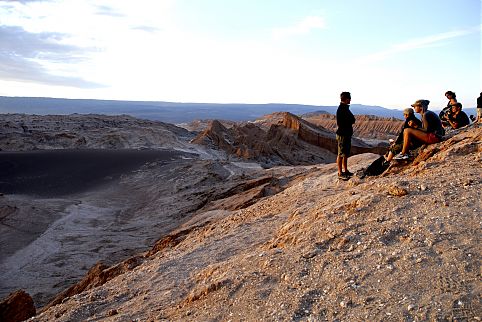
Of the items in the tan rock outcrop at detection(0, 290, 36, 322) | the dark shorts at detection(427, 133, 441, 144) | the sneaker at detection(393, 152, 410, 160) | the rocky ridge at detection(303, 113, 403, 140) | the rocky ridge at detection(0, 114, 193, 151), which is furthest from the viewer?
the rocky ridge at detection(303, 113, 403, 140)

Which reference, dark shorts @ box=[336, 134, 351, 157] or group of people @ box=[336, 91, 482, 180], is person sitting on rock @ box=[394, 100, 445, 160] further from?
dark shorts @ box=[336, 134, 351, 157]

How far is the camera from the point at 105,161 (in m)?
21.0

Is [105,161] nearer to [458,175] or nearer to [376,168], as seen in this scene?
[376,168]

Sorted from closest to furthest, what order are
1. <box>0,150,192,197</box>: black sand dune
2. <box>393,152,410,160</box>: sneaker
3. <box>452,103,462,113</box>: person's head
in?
<box>393,152,410,160</box>: sneaker, <box>452,103,462,113</box>: person's head, <box>0,150,192,197</box>: black sand dune

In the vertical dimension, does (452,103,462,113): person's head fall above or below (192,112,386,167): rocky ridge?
above

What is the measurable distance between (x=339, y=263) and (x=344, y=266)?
74mm

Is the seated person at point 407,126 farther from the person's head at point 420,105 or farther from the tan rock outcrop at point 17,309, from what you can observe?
the tan rock outcrop at point 17,309

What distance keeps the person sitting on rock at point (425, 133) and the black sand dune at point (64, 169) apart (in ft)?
43.8

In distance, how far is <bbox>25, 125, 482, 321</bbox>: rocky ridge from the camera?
328cm

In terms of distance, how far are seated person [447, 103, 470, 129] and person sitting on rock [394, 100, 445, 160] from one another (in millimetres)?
2059

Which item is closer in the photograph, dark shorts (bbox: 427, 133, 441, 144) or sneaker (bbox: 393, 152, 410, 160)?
sneaker (bbox: 393, 152, 410, 160)

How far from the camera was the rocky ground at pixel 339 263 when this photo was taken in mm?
3299

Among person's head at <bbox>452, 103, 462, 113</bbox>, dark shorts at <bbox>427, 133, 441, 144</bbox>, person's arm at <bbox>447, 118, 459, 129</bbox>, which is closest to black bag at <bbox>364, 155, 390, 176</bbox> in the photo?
dark shorts at <bbox>427, 133, 441, 144</bbox>

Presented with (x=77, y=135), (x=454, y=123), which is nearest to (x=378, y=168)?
(x=454, y=123)
